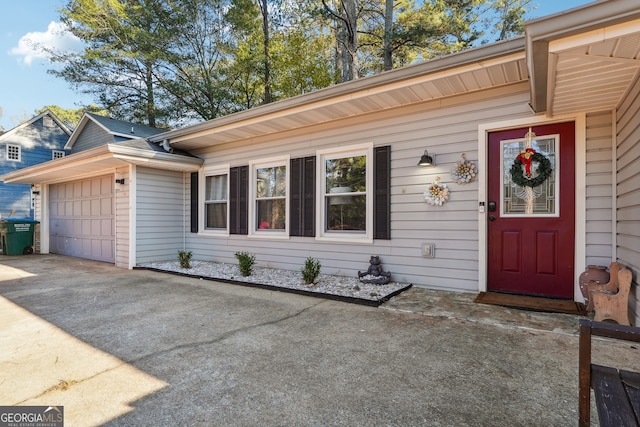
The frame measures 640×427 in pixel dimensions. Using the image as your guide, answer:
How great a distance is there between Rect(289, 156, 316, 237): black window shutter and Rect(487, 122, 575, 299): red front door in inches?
103

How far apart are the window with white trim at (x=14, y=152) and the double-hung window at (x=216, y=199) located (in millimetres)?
12954

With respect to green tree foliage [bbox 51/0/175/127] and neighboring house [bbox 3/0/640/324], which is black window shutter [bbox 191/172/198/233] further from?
green tree foliage [bbox 51/0/175/127]

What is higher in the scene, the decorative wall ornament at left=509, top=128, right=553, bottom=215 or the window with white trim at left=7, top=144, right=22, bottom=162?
the window with white trim at left=7, top=144, right=22, bottom=162

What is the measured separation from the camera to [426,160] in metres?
4.04

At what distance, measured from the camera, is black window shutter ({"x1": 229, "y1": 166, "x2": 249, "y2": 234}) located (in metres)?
6.09

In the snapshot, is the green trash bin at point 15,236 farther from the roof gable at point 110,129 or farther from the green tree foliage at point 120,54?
the green tree foliage at point 120,54

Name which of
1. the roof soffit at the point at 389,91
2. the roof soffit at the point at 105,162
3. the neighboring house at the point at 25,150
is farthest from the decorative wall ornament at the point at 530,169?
the neighboring house at the point at 25,150

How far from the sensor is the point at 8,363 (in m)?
2.19

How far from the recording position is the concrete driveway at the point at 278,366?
5.28 feet

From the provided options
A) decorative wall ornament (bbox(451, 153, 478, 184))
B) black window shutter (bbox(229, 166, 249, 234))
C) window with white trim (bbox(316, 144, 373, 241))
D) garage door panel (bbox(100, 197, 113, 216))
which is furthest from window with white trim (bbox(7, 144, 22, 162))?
decorative wall ornament (bbox(451, 153, 478, 184))

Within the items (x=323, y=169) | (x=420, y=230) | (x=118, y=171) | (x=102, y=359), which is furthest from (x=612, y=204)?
(x=118, y=171)

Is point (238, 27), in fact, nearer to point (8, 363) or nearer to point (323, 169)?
point (323, 169)

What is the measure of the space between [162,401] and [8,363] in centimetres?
140

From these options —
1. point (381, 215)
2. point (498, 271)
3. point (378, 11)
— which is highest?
point (378, 11)
